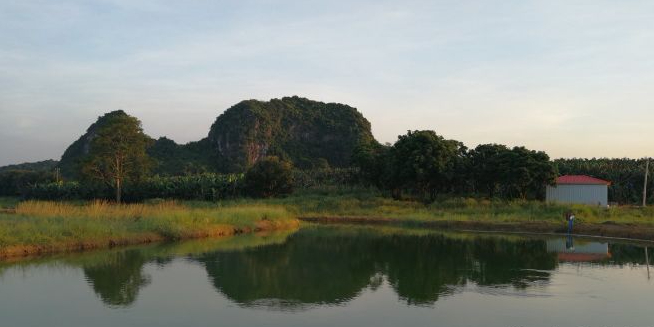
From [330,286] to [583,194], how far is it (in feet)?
96.2

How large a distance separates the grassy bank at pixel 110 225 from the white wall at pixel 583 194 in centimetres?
1912

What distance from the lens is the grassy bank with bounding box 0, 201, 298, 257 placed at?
57.2 feet

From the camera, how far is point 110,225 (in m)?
20.4

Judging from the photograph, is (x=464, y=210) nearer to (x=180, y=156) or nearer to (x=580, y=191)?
(x=580, y=191)

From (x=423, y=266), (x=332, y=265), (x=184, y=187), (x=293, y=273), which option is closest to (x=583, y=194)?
(x=423, y=266)

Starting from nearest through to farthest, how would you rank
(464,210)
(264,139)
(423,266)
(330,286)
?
(330,286) < (423,266) < (464,210) < (264,139)

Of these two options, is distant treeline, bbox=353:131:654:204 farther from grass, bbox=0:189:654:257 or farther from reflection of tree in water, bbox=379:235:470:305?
reflection of tree in water, bbox=379:235:470:305

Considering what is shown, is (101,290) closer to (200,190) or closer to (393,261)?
(393,261)

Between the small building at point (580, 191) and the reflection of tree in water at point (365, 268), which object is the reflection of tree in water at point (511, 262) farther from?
the small building at point (580, 191)

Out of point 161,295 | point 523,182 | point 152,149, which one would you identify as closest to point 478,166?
point 523,182

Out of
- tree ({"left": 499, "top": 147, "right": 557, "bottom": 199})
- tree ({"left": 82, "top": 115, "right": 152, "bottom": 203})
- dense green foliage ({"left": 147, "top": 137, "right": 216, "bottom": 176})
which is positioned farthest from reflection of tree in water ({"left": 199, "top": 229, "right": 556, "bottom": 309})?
dense green foliage ({"left": 147, "top": 137, "right": 216, "bottom": 176})

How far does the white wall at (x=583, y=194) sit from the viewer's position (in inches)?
1464

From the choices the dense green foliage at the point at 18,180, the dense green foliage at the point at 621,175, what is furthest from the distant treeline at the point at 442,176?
the dense green foliage at the point at 18,180

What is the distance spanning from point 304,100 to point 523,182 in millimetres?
86387
